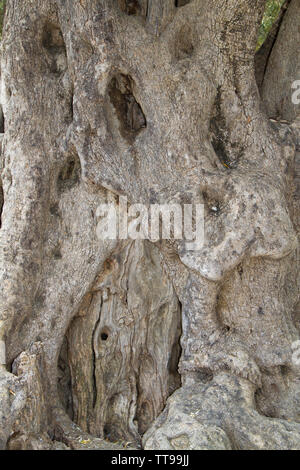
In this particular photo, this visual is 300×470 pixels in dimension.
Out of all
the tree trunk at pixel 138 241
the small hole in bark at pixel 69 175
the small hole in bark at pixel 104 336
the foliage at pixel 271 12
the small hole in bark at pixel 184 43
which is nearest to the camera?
the tree trunk at pixel 138 241

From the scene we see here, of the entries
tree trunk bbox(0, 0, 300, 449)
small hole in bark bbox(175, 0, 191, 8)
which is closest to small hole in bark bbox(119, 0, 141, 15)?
tree trunk bbox(0, 0, 300, 449)

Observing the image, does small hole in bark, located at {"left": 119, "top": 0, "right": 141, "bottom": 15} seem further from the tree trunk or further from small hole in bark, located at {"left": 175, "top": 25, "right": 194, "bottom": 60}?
small hole in bark, located at {"left": 175, "top": 25, "right": 194, "bottom": 60}

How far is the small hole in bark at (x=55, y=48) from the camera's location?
3784mm

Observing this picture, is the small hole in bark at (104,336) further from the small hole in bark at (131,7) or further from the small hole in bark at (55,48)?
the small hole in bark at (131,7)

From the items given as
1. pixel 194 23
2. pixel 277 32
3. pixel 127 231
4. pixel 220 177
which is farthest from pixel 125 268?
pixel 277 32

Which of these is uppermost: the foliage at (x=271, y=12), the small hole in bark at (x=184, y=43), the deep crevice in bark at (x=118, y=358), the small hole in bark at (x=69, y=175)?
the foliage at (x=271, y=12)

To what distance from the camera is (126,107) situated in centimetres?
371

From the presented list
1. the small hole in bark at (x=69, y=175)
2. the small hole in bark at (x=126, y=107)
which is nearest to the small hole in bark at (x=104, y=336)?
the small hole in bark at (x=69, y=175)

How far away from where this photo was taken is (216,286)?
10.9 feet

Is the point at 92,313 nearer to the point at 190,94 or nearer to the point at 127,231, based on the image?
the point at 127,231

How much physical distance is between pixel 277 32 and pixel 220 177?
162 centimetres

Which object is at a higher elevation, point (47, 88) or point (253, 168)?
point (47, 88)

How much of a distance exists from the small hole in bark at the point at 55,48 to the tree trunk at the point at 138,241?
0.01 metres
